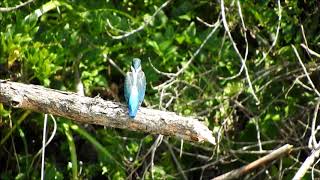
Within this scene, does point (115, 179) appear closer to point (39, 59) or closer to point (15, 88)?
point (39, 59)

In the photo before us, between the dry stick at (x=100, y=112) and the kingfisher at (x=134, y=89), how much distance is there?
3 cm

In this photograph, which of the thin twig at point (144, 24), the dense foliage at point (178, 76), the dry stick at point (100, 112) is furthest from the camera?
the dense foliage at point (178, 76)

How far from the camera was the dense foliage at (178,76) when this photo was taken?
4.37 m

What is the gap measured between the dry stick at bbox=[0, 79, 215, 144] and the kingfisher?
0.03m

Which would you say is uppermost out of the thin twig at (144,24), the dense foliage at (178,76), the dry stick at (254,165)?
the thin twig at (144,24)

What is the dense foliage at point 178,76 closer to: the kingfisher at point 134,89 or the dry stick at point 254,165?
the dry stick at point 254,165

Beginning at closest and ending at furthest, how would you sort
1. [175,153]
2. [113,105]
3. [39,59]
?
1. [113,105]
2. [39,59]
3. [175,153]

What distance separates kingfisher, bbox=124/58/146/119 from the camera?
121 inches

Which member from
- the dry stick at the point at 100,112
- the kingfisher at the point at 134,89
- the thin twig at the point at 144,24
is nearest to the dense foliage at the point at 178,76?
the thin twig at the point at 144,24

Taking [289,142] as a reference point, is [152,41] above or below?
above

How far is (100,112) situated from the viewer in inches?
122

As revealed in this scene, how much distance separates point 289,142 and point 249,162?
266mm

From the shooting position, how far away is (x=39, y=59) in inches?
162

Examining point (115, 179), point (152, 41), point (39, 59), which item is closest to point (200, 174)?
point (115, 179)
